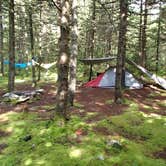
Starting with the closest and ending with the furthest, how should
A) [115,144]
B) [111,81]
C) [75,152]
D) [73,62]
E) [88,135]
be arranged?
[75,152] < [115,144] < [88,135] < [73,62] < [111,81]

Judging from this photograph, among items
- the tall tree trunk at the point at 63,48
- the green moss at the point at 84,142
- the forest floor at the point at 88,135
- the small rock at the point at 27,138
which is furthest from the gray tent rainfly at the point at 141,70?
the small rock at the point at 27,138

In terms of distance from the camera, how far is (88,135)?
7.43 m

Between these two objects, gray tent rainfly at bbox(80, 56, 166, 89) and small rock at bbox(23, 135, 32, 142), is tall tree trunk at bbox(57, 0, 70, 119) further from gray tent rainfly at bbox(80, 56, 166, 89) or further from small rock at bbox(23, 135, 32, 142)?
gray tent rainfly at bbox(80, 56, 166, 89)

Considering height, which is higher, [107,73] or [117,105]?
[107,73]

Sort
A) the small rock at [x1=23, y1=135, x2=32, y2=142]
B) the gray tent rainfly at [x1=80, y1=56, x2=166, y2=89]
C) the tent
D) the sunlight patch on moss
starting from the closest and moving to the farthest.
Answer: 1. the sunlight patch on moss
2. the small rock at [x1=23, y1=135, x2=32, y2=142]
3. the gray tent rainfly at [x1=80, y1=56, x2=166, y2=89]
4. the tent

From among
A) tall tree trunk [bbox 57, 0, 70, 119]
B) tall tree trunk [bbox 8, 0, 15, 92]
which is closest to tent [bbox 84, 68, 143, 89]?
tall tree trunk [bbox 8, 0, 15, 92]

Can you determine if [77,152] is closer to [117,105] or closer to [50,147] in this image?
[50,147]

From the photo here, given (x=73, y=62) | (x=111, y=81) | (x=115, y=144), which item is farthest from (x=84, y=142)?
(x=111, y=81)

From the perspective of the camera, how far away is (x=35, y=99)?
1368cm

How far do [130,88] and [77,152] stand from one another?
10.1m

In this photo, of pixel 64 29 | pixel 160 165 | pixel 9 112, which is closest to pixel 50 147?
pixel 160 165

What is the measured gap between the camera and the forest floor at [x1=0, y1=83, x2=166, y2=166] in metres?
6.15

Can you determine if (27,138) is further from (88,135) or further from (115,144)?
(115,144)

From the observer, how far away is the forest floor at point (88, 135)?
6.15 metres
